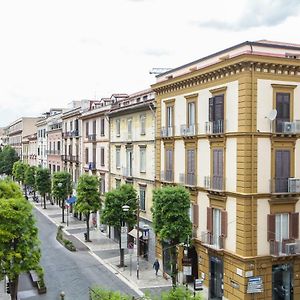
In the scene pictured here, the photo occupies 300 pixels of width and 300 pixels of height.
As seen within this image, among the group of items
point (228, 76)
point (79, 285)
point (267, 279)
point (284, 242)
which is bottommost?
point (79, 285)

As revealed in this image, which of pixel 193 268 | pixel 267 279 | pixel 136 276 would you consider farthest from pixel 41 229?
pixel 267 279

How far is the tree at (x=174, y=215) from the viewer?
3042 centimetres

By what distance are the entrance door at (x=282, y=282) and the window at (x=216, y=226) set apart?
3.63 m

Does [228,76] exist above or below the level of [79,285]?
above

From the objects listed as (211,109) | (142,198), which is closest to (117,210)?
(142,198)

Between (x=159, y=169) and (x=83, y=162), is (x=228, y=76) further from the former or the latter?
(x=83, y=162)

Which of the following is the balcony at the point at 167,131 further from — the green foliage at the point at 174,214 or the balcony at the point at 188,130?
the green foliage at the point at 174,214

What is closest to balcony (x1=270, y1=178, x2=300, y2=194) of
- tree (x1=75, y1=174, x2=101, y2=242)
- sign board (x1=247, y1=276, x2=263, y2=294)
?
sign board (x1=247, y1=276, x2=263, y2=294)

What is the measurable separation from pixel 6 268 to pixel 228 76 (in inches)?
669

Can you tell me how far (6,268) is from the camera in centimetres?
2675

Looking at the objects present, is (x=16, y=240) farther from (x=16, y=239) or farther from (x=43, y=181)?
(x=43, y=181)

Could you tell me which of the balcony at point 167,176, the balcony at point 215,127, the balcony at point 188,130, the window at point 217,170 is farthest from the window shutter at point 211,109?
the balcony at point 167,176

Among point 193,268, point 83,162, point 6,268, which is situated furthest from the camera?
point 83,162

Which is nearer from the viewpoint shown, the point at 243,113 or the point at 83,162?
the point at 243,113
